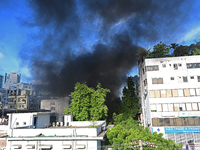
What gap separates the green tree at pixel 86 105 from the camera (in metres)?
26.5

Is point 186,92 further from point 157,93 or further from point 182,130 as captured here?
point 182,130

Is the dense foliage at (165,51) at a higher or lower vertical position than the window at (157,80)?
higher

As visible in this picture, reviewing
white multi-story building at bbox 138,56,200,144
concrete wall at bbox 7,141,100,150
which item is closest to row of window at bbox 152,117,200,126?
white multi-story building at bbox 138,56,200,144

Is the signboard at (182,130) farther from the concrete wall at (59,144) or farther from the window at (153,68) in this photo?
the concrete wall at (59,144)

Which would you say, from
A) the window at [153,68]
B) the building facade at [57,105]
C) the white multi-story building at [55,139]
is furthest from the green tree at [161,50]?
the building facade at [57,105]

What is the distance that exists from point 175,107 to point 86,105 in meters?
14.7

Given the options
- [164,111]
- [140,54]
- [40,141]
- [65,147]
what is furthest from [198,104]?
[40,141]

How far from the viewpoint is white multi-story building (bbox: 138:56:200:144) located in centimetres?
2486

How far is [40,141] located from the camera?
1505 cm

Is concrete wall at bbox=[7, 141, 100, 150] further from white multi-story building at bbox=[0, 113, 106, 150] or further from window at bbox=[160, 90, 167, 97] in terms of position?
window at bbox=[160, 90, 167, 97]

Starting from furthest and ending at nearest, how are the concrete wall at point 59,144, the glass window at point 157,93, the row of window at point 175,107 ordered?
the glass window at point 157,93 < the row of window at point 175,107 < the concrete wall at point 59,144

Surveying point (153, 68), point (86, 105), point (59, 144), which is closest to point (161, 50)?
point (153, 68)

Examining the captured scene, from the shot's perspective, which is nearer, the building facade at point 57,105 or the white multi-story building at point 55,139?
the white multi-story building at point 55,139

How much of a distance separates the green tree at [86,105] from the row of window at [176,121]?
28.2 feet
